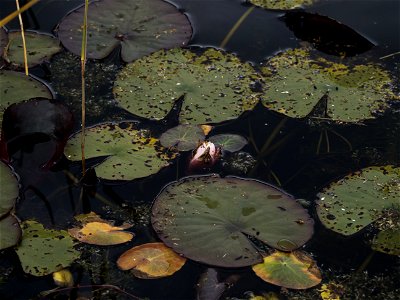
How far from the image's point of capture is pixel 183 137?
8.93ft

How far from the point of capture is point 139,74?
120 inches

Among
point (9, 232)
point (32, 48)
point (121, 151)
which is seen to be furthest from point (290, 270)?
point (32, 48)

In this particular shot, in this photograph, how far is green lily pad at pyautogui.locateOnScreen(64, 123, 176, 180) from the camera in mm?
2557

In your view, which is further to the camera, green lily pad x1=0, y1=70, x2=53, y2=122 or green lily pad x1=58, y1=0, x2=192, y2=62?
green lily pad x1=58, y1=0, x2=192, y2=62

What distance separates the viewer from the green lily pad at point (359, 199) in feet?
7.86

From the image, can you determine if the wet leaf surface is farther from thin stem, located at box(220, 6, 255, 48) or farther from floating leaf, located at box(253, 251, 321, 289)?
floating leaf, located at box(253, 251, 321, 289)

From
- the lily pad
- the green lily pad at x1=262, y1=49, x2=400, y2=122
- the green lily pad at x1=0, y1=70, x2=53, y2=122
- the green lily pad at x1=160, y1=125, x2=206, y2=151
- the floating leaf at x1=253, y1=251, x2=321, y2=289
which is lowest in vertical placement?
the floating leaf at x1=253, y1=251, x2=321, y2=289

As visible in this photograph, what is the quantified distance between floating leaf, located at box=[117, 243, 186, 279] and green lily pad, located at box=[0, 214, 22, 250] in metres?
0.39

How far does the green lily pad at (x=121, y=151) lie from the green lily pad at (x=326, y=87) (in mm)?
621

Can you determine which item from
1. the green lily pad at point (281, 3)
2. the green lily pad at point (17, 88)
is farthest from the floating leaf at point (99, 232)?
the green lily pad at point (281, 3)

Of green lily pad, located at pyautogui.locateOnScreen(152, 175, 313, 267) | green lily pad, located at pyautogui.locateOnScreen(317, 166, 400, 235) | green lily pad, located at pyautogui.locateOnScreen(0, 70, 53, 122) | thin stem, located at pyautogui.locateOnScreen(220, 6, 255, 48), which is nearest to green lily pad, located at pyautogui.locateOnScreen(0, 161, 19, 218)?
green lily pad, located at pyautogui.locateOnScreen(0, 70, 53, 122)

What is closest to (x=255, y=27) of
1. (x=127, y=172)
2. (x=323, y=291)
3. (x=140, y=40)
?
(x=140, y=40)

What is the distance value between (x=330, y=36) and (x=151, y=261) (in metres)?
1.76

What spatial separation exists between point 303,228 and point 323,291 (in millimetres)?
261
